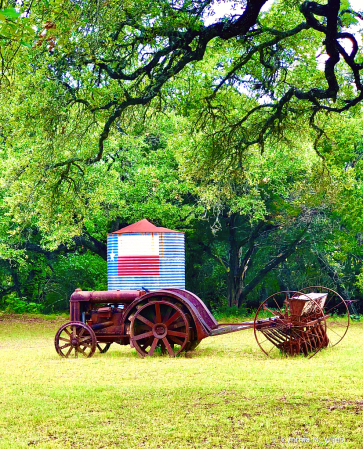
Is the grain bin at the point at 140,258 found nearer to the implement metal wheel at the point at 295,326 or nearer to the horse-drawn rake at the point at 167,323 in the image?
the horse-drawn rake at the point at 167,323

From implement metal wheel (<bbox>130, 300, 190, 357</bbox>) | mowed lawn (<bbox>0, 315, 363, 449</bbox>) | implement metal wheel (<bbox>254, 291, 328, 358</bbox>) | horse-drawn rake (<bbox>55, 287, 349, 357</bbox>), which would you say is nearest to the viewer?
mowed lawn (<bbox>0, 315, 363, 449</bbox>)

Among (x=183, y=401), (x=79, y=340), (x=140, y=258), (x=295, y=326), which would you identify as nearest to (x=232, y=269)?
(x=140, y=258)

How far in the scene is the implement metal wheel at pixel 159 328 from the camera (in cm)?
1148

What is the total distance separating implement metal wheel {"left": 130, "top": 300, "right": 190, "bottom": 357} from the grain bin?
3.73m

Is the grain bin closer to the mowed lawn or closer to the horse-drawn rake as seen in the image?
the horse-drawn rake

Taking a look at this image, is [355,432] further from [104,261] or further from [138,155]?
[104,261]

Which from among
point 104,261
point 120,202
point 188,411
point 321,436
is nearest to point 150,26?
point 188,411

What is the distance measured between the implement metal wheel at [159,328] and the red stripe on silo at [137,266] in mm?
3880

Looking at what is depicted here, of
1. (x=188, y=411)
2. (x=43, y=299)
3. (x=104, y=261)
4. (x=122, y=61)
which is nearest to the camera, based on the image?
(x=188, y=411)

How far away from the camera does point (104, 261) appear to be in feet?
80.0

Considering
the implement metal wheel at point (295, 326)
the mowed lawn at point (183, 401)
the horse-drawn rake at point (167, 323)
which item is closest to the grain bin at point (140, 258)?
the horse-drawn rake at point (167, 323)

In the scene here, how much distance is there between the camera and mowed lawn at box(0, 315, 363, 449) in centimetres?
586

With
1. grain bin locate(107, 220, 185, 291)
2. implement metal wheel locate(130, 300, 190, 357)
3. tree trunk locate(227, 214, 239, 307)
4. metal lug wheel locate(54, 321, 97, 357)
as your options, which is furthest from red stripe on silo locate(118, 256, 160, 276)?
tree trunk locate(227, 214, 239, 307)

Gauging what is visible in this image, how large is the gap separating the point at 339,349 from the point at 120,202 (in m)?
9.92
